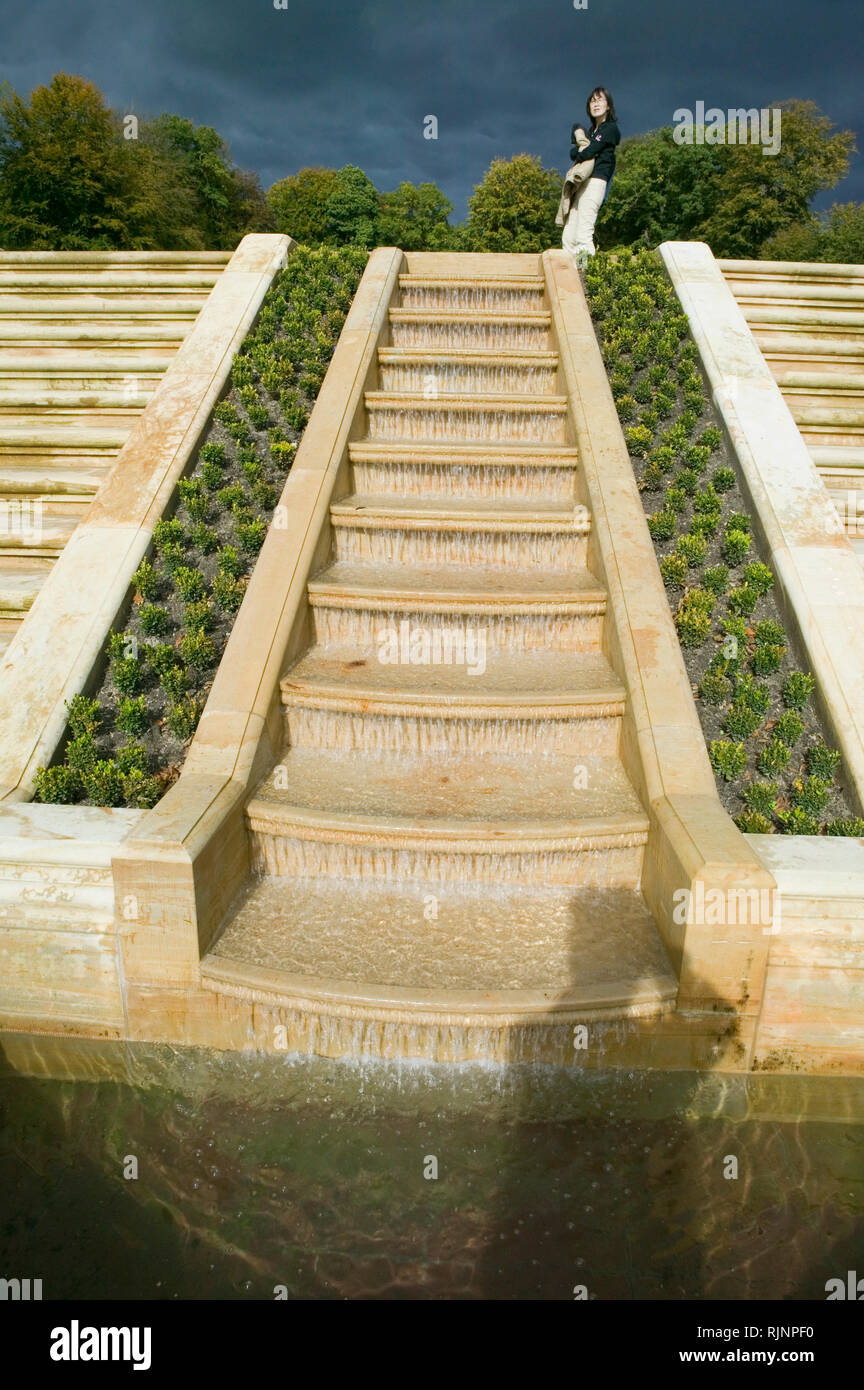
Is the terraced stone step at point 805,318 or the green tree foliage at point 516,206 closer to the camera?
the terraced stone step at point 805,318

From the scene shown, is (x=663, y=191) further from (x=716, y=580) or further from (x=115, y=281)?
(x=716, y=580)

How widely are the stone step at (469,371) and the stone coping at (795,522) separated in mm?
1777

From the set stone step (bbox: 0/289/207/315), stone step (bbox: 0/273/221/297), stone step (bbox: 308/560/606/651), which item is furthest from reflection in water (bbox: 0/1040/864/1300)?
stone step (bbox: 0/273/221/297)

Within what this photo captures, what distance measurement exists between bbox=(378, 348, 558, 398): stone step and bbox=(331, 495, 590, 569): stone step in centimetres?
240

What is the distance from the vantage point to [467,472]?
789cm

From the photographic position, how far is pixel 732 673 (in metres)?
6.14

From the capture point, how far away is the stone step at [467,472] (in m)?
7.86

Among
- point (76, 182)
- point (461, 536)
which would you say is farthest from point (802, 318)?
point (76, 182)

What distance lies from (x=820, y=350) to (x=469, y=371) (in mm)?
4766

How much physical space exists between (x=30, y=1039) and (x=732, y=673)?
16.7 ft

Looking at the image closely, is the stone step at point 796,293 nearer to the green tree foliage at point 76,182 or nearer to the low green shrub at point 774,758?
the low green shrub at point 774,758

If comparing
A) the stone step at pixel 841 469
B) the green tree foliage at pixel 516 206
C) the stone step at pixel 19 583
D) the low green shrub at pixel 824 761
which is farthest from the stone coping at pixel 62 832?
the green tree foliage at pixel 516 206

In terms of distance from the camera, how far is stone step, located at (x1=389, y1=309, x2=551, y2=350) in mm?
9797

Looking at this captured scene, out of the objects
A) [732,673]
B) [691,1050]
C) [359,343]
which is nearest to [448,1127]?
[691,1050]
